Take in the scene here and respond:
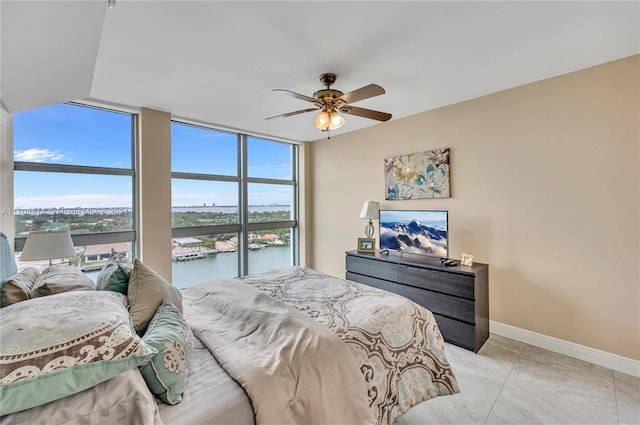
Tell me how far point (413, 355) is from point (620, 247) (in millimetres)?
Answer: 2107

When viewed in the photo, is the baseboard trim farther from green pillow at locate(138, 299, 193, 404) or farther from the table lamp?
green pillow at locate(138, 299, 193, 404)

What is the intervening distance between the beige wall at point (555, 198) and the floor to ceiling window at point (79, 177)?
3649 millimetres

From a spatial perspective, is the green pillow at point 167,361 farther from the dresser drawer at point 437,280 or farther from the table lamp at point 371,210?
the table lamp at point 371,210

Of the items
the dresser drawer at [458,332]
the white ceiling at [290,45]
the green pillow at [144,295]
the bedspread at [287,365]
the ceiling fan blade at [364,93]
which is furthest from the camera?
the dresser drawer at [458,332]

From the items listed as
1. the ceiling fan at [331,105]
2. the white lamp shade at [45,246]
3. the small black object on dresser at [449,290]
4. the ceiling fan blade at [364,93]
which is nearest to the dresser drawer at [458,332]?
the small black object on dresser at [449,290]

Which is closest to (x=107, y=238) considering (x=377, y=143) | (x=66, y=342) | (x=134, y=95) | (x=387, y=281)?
(x=134, y=95)

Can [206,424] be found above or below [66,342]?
below

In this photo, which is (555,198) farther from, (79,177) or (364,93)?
(79,177)

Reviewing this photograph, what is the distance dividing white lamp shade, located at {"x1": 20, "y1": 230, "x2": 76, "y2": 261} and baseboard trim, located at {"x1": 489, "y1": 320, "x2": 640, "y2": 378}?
4.08 metres

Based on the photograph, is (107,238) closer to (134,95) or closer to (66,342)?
(134,95)

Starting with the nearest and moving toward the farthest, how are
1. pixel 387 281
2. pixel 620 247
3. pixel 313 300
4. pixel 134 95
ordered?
1. pixel 313 300
2. pixel 620 247
3. pixel 134 95
4. pixel 387 281

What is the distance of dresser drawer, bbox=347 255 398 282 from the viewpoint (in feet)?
11.0

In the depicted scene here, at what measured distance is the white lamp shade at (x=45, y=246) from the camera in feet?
6.88

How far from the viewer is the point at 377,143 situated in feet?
13.5
